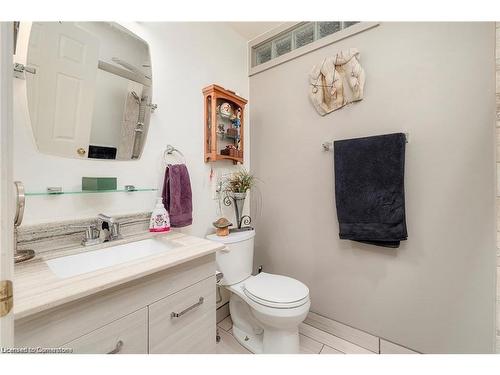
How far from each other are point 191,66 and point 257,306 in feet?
5.35

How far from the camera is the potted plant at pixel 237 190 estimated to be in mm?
1652

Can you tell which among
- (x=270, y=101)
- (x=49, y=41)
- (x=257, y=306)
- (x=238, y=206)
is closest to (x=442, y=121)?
(x=270, y=101)

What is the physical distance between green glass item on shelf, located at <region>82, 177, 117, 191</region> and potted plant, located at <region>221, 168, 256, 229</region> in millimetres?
794

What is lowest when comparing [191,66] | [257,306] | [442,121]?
[257,306]

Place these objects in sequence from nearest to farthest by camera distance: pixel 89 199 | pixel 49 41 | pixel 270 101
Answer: pixel 49 41
pixel 89 199
pixel 270 101

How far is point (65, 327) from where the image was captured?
0.58 m

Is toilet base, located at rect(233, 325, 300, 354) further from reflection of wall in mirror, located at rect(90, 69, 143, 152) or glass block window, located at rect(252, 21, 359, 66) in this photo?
glass block window, located at rect(252, 21, 359, 66)

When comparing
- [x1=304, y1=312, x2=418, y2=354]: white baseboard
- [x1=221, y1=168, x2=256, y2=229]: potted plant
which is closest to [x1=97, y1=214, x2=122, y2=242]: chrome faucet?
[x1=221, y1=168, x2=256, y2=229]: potted plant

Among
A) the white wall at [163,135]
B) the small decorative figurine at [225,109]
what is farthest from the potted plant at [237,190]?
the small decorative figurine at [225,109]

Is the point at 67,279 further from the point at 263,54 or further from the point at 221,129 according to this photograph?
the point at 263,54

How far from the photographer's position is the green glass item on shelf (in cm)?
97

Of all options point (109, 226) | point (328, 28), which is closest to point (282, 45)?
point (328, 28)

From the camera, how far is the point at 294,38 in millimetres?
1683

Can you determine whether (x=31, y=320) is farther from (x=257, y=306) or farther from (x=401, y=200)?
(x=401, y=200)
